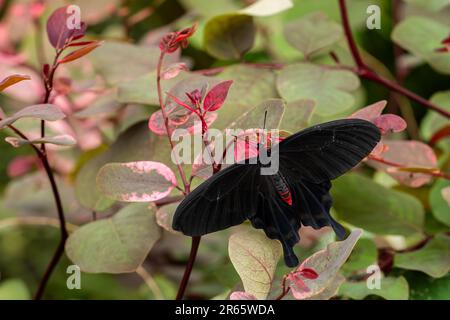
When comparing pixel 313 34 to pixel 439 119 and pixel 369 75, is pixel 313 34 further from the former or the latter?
pixel 439 119

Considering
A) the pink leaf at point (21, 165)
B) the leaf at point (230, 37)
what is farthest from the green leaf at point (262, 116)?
the pink leaf at point (21, 165)

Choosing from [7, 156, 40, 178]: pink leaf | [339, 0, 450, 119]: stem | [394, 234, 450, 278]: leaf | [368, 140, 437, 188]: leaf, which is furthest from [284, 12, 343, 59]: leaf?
[7, 156, 40, 178]: pink leaf

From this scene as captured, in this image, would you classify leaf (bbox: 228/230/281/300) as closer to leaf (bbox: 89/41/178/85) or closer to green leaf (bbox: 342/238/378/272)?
green leaf (bbox: 342/238/378/272)

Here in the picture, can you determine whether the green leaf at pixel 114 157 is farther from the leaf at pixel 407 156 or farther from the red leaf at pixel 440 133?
the red leaf at pixel 440 133

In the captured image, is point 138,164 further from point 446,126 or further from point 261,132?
point 446,126

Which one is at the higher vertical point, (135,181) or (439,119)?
(135,181)

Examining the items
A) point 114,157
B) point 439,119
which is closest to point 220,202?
point 114,157
